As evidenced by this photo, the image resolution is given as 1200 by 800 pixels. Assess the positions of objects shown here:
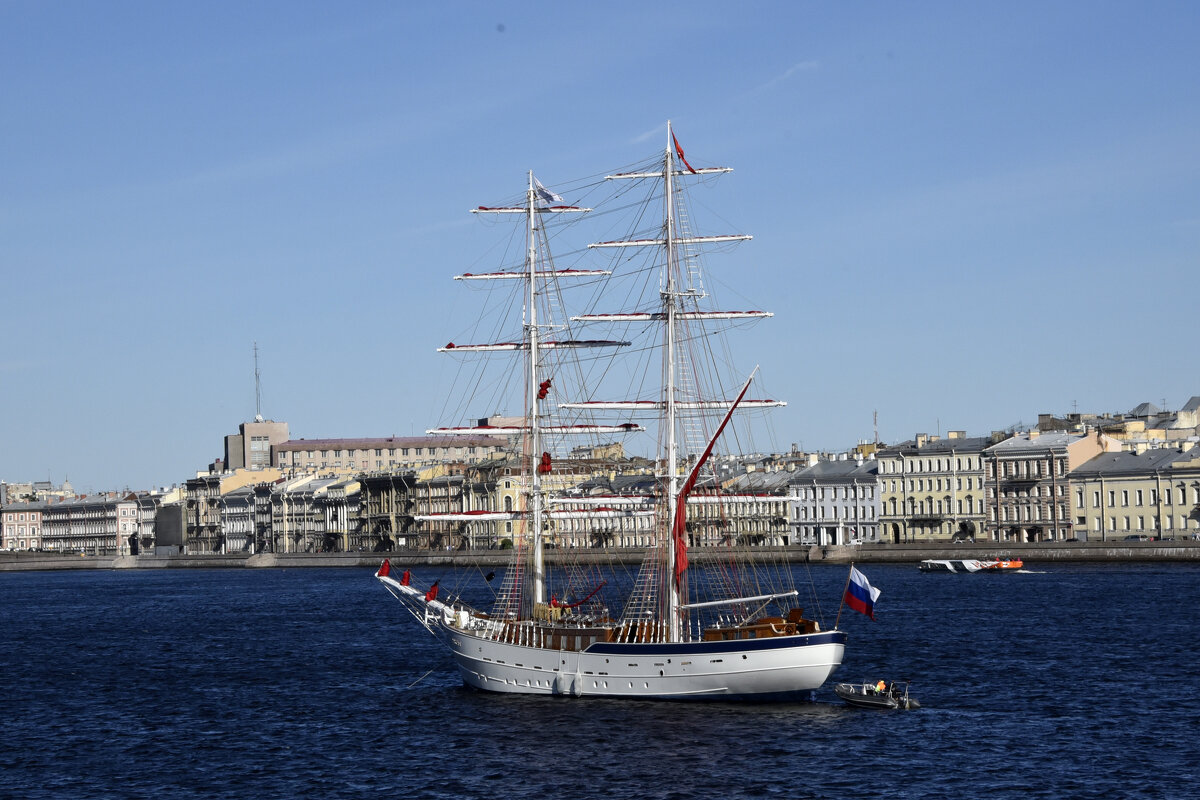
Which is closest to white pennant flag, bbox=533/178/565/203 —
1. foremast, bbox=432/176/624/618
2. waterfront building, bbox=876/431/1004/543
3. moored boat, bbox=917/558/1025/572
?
foremast, bbox=432/176/624/618

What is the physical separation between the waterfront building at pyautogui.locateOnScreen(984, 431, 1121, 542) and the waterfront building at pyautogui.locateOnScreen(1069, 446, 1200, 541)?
1248mm

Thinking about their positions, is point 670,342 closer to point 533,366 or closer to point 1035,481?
point 533,366

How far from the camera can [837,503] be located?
17062cm

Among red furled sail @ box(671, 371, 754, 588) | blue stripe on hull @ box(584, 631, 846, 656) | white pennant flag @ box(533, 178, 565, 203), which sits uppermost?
white pennant flag @ box(533, 178, 565, 203)

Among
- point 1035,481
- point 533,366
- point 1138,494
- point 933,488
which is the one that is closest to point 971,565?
point 1138,494

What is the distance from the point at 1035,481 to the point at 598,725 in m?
106

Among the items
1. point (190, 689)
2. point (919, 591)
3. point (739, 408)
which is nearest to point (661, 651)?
point (739, 408)

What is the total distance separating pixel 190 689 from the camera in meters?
63.0

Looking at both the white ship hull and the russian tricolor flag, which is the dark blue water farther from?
the russian tricolor flag

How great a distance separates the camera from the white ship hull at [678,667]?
49.4m

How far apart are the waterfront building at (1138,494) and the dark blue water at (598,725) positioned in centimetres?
5142

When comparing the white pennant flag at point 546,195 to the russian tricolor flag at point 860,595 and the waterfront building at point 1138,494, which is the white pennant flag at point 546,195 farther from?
the waterfront building at point 1138,494

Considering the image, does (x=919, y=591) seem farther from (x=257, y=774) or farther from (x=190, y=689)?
(x=257, y=774)

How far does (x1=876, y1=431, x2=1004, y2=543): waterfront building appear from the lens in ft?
514
